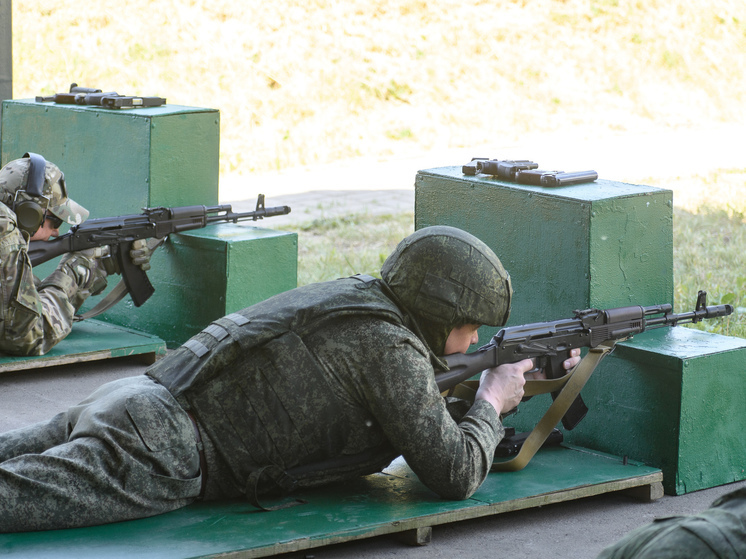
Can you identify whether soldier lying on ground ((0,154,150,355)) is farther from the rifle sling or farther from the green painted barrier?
the rifle sling

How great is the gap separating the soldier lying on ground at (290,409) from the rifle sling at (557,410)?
45 cm

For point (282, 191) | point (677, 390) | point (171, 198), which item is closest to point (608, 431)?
point (677, 390)

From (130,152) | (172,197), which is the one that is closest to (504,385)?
(172,197)

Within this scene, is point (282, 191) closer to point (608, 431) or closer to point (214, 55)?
point (214, 55)

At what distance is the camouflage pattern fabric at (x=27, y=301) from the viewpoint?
16.7ft

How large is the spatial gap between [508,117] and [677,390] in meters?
12.3

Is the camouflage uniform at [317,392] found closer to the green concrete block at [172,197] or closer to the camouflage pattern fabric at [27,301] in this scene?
the camouflage pattern fabric at [27,301]

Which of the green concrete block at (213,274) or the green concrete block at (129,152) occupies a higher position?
the green concrete block at (129,152)

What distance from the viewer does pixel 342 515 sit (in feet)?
11.3

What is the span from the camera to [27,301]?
205 inches

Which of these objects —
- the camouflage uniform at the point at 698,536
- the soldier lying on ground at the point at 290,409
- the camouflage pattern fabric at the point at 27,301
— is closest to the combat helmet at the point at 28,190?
the camouflage pattern fabric at the point at 27,301

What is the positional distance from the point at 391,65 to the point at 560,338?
13009mm

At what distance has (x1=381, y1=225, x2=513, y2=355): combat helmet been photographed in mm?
3432

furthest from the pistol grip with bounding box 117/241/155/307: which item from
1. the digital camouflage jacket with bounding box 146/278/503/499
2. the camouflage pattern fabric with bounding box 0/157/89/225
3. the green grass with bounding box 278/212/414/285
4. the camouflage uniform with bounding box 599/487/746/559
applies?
the camouflage uniform with bounding box 599/487/746/559
